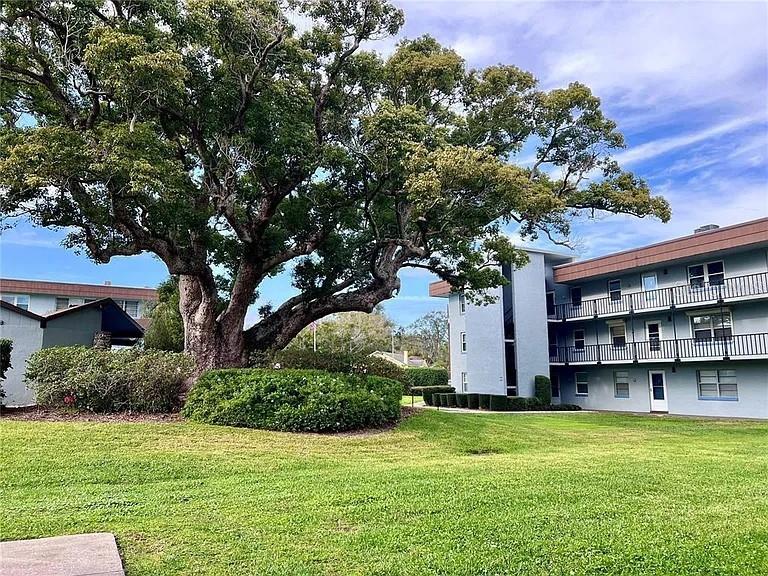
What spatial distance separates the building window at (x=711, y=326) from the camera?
70.9ft

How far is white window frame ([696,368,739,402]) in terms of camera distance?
2136 cm

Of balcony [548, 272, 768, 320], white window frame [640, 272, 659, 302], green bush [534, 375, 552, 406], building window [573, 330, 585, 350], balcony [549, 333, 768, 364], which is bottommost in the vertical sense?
green bush [534, 375, 552, 406]

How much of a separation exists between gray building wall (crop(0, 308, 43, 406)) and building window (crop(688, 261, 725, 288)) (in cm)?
2212

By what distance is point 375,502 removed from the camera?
6031 millimetres

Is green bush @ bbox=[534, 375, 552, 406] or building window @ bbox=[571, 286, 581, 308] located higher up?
building window @ bbox=[571, 286, 581, 308]

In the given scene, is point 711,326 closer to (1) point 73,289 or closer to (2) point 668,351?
(2) point 668,351

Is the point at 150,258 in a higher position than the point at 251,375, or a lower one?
higher

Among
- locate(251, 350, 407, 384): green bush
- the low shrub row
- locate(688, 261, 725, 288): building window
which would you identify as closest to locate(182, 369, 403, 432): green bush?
locate(251, 350, 407, 384): green bush

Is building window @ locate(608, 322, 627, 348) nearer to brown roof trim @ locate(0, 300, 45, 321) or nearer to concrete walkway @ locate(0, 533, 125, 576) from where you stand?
brown roof trim @ locate(0, 300, 45, 321)

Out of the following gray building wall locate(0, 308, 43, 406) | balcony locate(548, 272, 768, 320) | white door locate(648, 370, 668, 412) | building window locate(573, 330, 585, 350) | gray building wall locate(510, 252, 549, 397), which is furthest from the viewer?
building window locate(573, 330, 585, 350)

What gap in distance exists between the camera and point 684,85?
12648 millimetres

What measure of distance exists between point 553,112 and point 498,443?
875cm

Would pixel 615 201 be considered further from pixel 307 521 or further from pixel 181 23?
pixel 307 521

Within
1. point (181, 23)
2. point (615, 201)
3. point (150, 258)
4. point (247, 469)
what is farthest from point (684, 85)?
point (150, 258)
